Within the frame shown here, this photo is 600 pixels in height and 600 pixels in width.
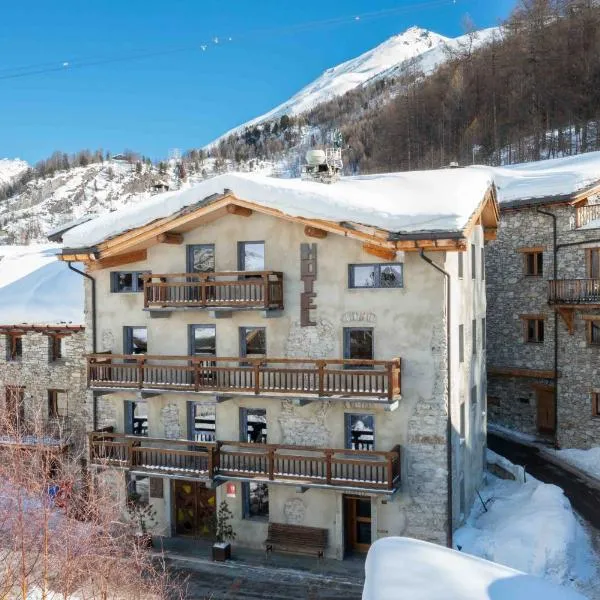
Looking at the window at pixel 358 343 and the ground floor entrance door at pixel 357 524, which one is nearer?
the window at pixel 358 343

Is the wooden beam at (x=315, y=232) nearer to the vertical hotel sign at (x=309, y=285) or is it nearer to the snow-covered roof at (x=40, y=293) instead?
the vertical hotel sign at (x=309, y=285)

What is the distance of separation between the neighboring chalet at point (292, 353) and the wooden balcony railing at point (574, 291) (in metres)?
6.35

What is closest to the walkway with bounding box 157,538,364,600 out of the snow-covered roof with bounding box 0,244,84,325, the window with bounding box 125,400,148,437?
the window with bounding box 125,400,148,437

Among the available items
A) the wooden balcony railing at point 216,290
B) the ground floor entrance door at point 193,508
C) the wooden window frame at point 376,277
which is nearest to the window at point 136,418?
the ground floor entrance door at point 193,508

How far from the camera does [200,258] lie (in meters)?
21.2

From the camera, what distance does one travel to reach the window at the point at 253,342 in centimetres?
2048

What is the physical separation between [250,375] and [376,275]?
494cm

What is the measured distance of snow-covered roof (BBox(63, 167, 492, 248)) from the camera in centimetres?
1795

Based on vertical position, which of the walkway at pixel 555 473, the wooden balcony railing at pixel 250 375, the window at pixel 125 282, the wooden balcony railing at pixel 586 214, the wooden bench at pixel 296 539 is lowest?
the wooden bench at pixel 296 539

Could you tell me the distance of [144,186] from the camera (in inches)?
4756

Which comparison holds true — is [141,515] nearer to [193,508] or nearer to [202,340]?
[193,508]

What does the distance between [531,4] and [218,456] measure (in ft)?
174

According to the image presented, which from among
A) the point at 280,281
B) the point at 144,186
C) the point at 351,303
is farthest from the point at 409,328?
the point at 144,186

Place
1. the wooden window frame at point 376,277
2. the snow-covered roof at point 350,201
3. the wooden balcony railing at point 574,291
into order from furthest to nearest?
the wooden balcony railing at point 574,291 → the wooden window frame at point 376,277 → the snow-covered roof at point 350,201
